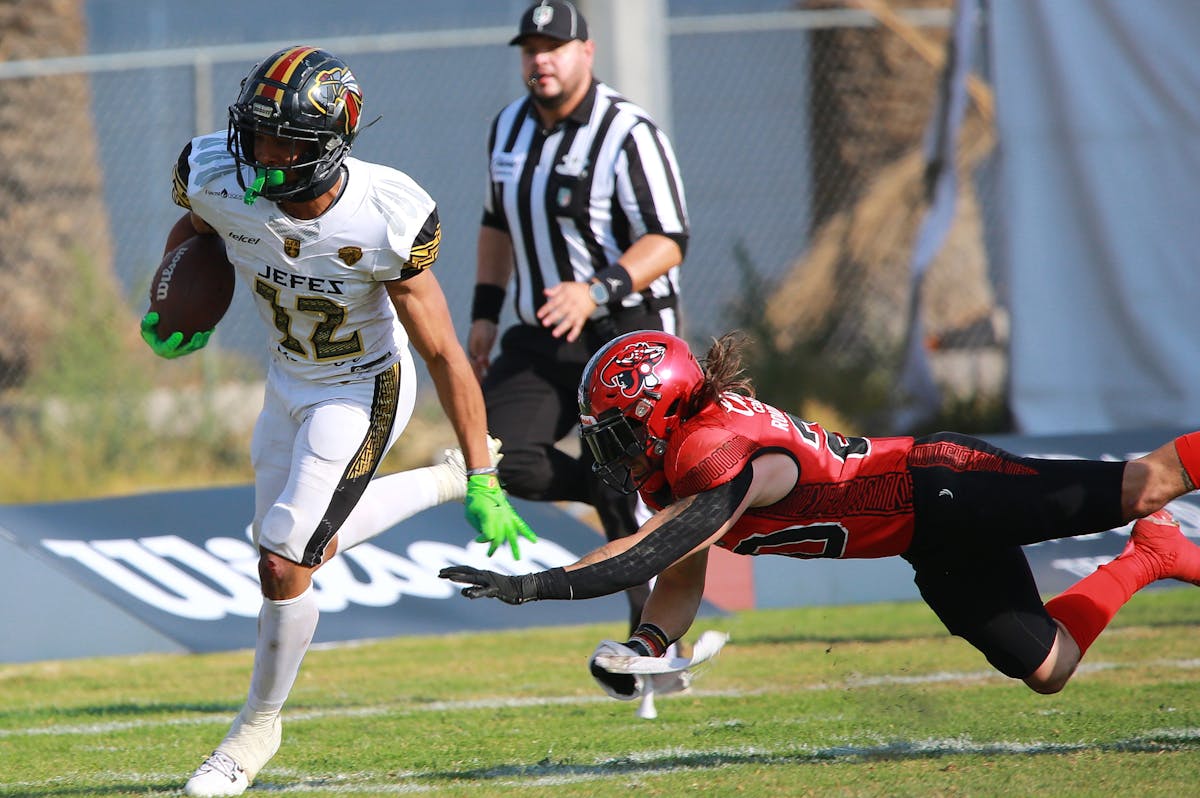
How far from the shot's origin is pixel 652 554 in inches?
138

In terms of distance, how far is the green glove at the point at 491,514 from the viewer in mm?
4205

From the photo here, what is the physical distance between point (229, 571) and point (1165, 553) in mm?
3880

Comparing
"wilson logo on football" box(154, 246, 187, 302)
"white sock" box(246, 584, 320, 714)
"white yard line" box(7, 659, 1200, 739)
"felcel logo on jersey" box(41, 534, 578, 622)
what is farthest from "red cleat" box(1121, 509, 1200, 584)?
"felcel logo on jersey" box(41, 534, 578, 622)

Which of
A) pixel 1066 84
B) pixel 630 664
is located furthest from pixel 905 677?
pixel 1066 84

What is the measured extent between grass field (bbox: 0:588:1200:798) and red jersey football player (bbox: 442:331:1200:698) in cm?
35

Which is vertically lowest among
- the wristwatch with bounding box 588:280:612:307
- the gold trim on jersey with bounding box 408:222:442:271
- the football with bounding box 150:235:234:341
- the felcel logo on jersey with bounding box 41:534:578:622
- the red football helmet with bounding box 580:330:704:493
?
the felcel logo on jersey with bounding box 41:534:578:622

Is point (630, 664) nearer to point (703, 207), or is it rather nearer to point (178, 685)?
point (178, 685)

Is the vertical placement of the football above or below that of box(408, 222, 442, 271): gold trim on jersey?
below

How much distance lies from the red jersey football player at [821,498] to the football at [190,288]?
114 cm

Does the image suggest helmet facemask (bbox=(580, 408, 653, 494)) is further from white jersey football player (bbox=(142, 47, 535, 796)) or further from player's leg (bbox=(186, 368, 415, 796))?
player's leg (bbox=(186, 368, 415, 796))

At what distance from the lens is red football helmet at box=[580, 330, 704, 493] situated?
3.73 metres

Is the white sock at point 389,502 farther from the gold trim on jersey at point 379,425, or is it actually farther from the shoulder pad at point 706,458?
the shoulder pad at point 706,458

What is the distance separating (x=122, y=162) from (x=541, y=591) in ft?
25.9

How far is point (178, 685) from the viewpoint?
576 centimetres
